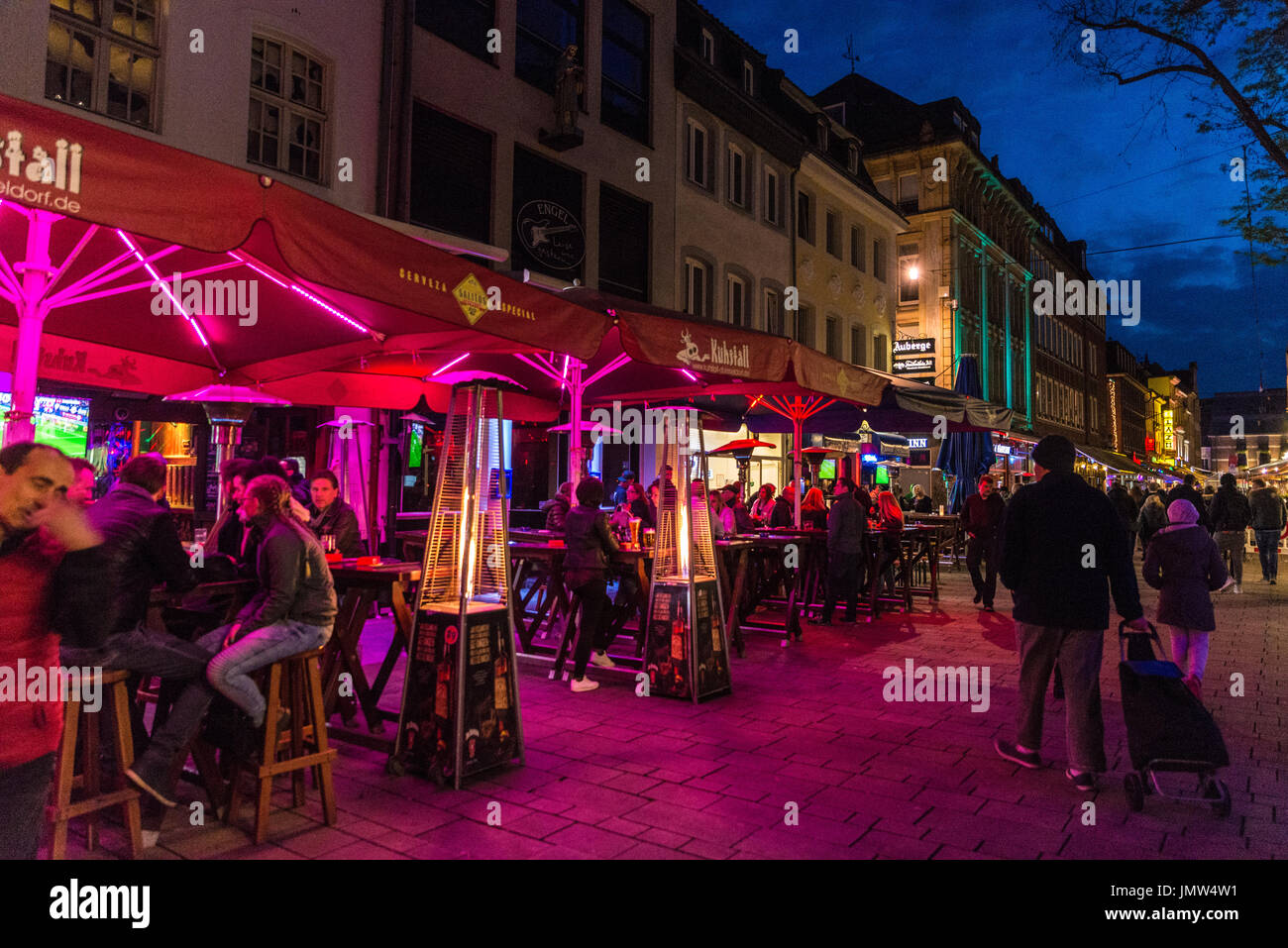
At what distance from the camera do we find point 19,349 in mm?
Answer: 4387

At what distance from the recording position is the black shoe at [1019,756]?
5285 mm

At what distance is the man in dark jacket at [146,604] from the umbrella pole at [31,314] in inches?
21.4

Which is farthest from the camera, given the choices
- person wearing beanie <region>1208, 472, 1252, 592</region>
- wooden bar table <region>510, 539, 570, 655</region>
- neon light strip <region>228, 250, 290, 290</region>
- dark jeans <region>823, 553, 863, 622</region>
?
person wearing beanie <region>1208, 472, 1252, 592</region>

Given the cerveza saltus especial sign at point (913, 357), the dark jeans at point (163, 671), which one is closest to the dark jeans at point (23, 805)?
the dark jeans at point (163, 671)

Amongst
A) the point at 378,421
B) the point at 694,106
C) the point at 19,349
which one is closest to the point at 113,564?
the point at 19,349

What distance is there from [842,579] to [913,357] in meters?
18.4

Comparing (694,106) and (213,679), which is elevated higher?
(694,106)

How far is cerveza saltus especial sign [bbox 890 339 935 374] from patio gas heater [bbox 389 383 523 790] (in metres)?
23.8

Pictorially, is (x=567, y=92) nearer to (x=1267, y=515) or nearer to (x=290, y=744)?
(x=290, y=744)

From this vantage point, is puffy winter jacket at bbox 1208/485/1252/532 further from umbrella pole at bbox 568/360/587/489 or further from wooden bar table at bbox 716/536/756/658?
umbrella pole at bbox 568/360/587/489

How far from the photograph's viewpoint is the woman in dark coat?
6324mm

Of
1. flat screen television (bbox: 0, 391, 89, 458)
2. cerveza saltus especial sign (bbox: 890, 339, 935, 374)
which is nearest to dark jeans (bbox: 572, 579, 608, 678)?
flat screen television (bbox: 0, 391, 89, 458)

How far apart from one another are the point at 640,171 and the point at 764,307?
5.84 m
